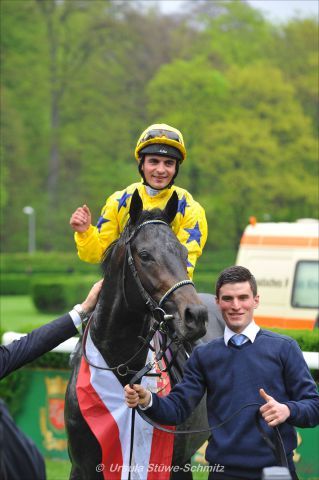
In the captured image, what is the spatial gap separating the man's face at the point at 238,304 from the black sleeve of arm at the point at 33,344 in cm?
73

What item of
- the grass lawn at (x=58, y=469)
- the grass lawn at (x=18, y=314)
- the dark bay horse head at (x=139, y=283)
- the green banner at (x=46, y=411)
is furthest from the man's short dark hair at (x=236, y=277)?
the grass lawn at (x=18, y=314)

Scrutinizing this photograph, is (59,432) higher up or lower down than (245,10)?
lower down

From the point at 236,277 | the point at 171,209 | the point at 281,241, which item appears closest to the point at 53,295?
the point at 281,241

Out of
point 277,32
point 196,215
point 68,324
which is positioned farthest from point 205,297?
point 277,32

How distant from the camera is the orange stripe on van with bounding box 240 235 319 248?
554 inches

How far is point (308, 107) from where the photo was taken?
32.7 meters

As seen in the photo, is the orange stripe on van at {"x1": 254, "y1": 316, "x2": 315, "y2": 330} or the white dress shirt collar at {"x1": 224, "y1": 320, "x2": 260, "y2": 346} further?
the orange stripe on van at {"x1": 254, "y1": 316, "x2": 315, "y2": 330}

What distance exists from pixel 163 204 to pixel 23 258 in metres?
31.6

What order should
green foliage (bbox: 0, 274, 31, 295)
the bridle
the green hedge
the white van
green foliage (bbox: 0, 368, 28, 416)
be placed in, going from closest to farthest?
the bridle < green foliage (bbox: 0, 368, 28, 416) < the white van < the green hedge < green foliage (bbox: 0, 274, 31, 295)

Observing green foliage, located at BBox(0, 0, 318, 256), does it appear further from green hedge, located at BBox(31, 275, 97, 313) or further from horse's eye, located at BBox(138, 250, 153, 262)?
horse's eye, located at BBox(138, 250, 153, 262)

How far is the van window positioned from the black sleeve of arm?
10.7m

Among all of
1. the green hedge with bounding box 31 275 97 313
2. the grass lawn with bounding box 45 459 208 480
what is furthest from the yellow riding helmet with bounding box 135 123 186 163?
the green hedge with bounding box 31 275 97 313

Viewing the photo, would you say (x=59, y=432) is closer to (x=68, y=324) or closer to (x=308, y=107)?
(x=68, y=324)

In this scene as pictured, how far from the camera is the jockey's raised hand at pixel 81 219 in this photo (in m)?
4.11
